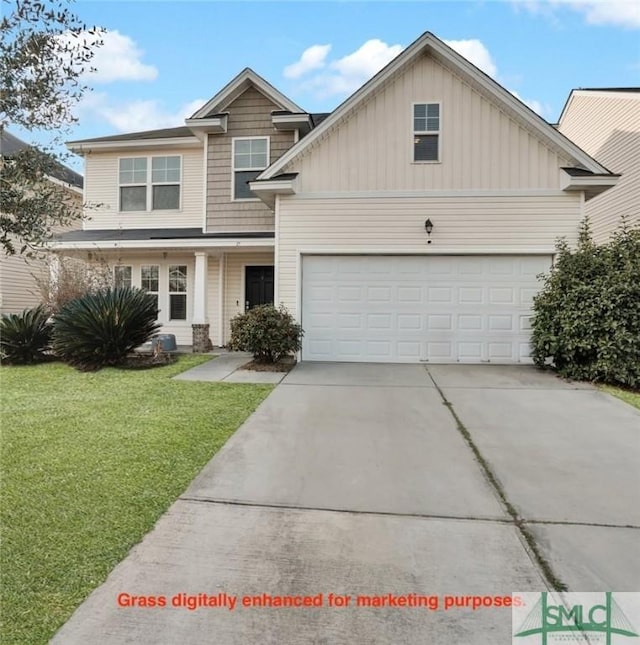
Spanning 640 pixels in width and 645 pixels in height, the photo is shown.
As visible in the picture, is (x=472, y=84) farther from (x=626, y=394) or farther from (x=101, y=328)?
(x=101, y=328)

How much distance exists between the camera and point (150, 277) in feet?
42.1

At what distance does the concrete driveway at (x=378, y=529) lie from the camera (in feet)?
7.32

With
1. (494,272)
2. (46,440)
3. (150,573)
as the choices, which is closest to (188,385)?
(46,440)

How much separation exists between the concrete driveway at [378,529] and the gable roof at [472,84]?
570 cm

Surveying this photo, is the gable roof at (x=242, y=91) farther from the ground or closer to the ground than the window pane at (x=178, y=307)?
farther from the ground

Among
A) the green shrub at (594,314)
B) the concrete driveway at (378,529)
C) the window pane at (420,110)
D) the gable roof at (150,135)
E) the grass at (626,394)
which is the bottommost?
the concrete driveway at (378,529)

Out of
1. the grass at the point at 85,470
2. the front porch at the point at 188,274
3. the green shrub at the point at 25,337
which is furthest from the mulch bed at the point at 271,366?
the green shrub at the point at 25,337

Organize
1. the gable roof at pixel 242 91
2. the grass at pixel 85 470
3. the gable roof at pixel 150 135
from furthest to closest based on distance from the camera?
the gable roof at pixel 150 135
the gable roof at pixel 242 91
the grass at pixel 85 470

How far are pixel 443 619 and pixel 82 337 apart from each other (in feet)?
27.5

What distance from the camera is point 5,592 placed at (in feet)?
7.79

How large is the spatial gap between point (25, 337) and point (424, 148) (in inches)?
371

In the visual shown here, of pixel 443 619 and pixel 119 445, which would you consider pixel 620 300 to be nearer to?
pixel 443 619

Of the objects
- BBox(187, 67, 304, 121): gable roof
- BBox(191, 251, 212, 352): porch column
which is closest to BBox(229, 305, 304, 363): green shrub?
BBox(191, 251, 212, 352): porch column

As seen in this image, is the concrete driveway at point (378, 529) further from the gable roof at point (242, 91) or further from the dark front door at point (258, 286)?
the gable roof at point (242, 91)
